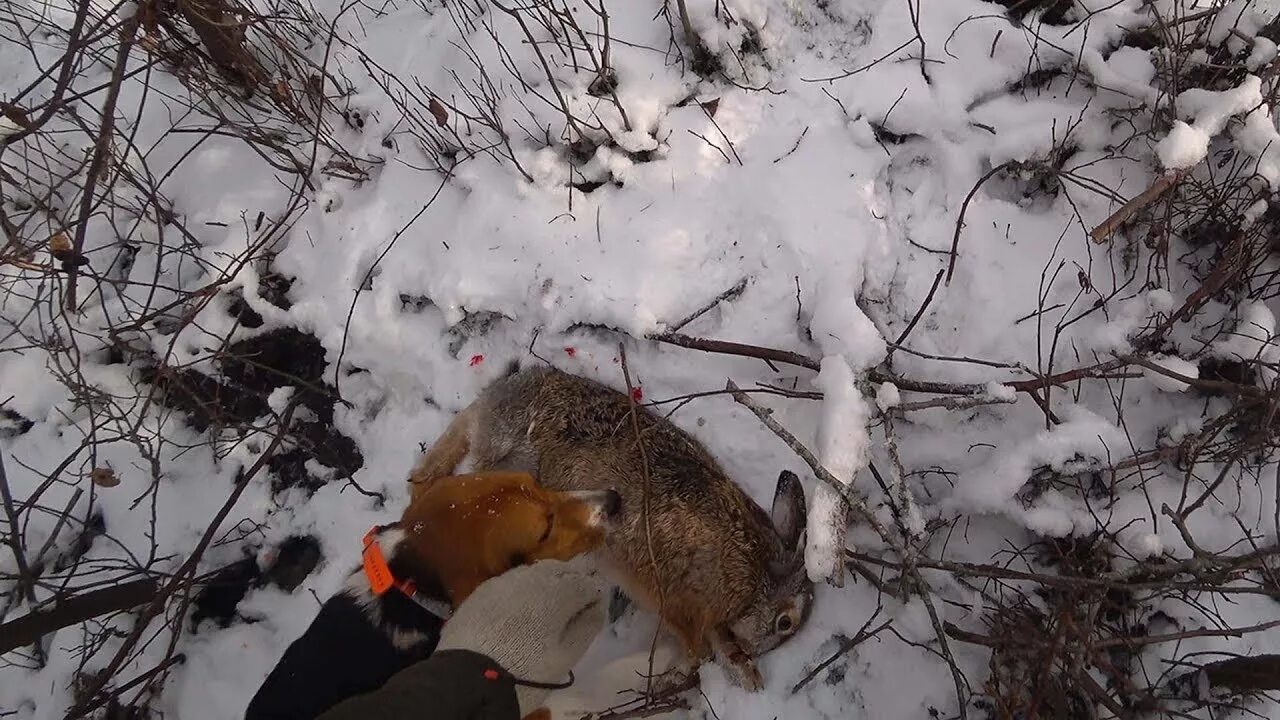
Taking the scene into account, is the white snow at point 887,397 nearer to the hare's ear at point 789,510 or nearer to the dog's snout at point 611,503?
the hare's ear at point 789,510

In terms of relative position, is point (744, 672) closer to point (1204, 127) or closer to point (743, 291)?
point (743, 291)

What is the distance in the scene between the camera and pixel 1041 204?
147 inches

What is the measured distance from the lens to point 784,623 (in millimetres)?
3523

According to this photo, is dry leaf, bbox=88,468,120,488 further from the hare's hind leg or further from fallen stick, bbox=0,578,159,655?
the hare's hind leg

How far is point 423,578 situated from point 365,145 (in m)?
2.74

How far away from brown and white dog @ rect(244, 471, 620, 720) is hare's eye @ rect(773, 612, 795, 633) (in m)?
1.26

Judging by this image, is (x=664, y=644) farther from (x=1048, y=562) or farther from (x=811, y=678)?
(x=1048, y=562)

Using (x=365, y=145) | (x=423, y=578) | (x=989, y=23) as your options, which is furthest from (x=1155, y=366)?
(x=365, y=145)

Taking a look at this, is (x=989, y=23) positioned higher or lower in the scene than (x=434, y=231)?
higher

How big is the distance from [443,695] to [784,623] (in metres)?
1.64

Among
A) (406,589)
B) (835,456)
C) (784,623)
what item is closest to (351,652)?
(406,589)

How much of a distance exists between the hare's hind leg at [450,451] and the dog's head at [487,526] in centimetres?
66

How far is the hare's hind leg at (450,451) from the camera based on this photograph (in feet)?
12.5

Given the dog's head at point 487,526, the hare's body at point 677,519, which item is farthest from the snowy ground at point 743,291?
the dog's head at point 487,526
